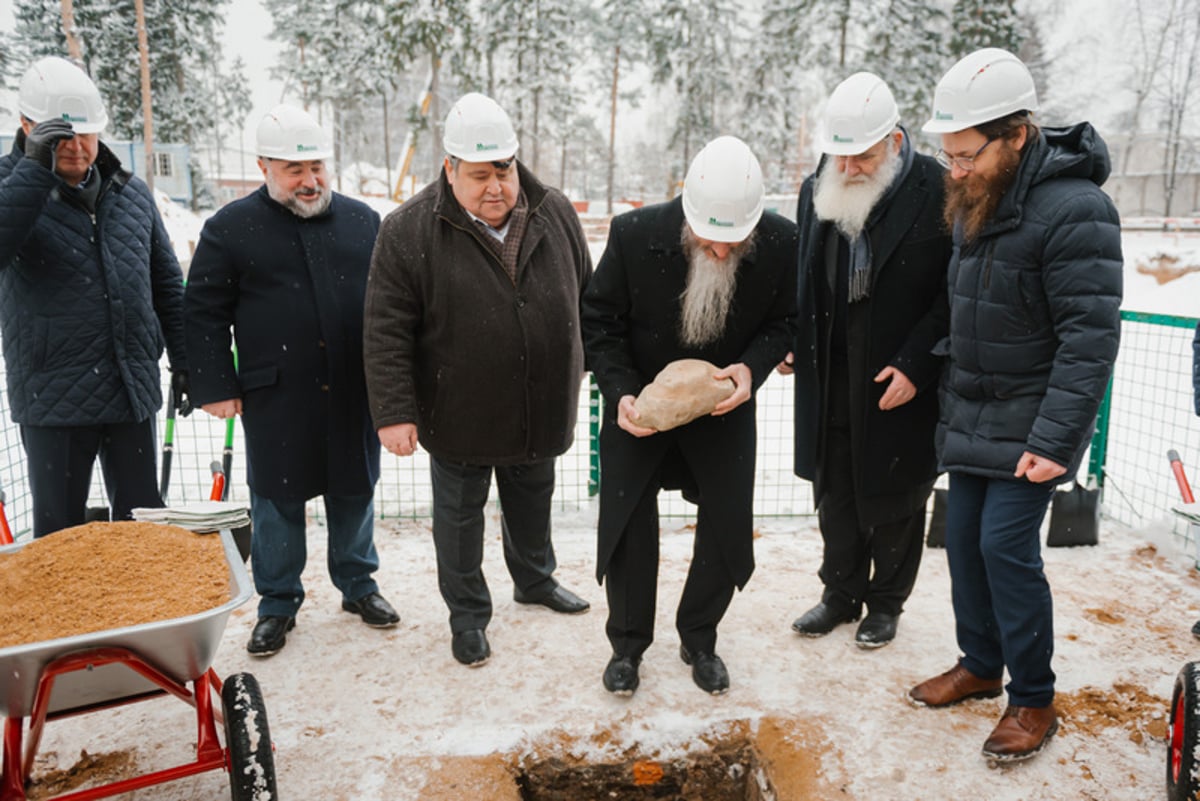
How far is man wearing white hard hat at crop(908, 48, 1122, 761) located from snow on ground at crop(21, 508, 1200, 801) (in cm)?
26

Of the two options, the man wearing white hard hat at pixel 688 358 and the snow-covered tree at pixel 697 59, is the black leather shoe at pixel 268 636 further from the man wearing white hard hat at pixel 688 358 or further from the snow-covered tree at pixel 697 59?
the snow-covered tree at pixel 697 59

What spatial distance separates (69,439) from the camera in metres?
3.65

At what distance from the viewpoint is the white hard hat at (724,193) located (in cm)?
291

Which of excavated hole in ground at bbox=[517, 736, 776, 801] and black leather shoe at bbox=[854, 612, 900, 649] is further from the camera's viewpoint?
black leather shoe at bbox=[854, 612, 900, 649]

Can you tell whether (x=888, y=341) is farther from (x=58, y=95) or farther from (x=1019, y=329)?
(x=58, y=95)

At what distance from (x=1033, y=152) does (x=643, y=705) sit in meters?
2.49

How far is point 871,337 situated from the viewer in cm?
347

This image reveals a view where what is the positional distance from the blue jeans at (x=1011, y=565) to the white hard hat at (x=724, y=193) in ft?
4.08

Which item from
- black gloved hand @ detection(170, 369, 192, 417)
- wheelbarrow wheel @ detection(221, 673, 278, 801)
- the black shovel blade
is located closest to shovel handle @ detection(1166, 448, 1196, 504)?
the black shovel blade

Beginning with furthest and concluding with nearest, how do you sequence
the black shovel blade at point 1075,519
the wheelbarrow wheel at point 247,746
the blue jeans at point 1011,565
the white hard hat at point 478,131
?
1. the black shovel blade at point 1075,519
2. the white hard hat at point 478,131
3. the blue jeans at point 1011,565
4. the wheelbarrow wheel at point 247,746

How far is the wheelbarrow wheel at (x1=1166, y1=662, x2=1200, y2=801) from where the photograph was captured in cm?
250

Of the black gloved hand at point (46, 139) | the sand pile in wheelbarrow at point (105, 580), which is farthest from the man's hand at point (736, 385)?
the black gloved hand at point (46, 139)

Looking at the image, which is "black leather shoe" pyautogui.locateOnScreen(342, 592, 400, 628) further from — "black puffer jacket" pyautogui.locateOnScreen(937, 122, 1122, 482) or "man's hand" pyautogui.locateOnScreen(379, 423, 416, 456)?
"black puffer jacket" pyautogui.locateOnScreen(937, 122, 1122, 482)

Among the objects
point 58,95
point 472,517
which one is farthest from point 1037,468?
point 58,95
